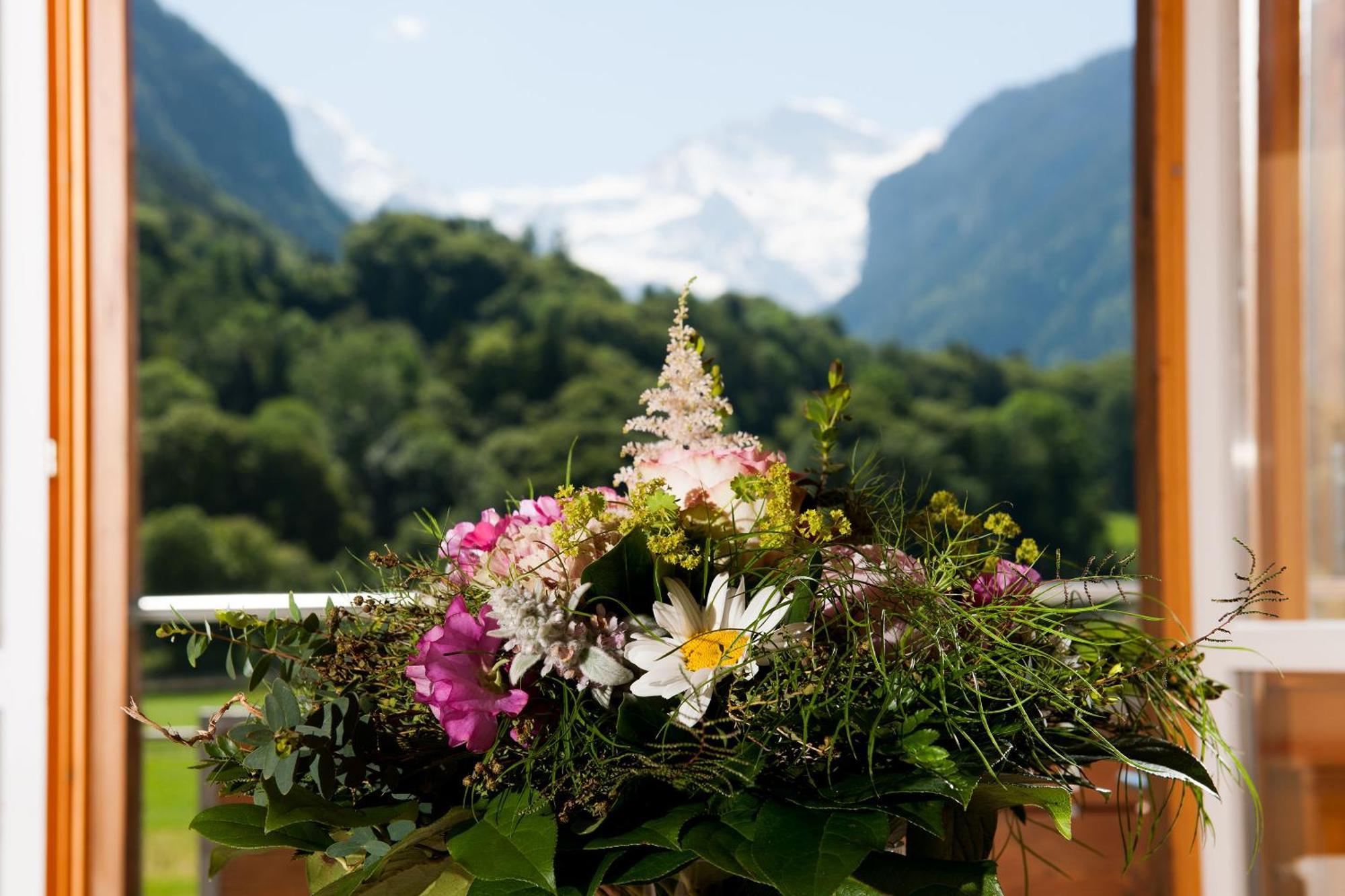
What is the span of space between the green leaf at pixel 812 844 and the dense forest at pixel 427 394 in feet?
31.3

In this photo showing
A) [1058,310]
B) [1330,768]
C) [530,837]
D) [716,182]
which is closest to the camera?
[530,837]

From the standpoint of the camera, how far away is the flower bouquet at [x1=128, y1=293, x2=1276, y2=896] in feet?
1.50

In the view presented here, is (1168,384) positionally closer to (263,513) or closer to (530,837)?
(530,837)

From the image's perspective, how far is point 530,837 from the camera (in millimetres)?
451

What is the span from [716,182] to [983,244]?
2725 mm

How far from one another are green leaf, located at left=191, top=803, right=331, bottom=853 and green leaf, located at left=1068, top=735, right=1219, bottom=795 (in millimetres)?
337

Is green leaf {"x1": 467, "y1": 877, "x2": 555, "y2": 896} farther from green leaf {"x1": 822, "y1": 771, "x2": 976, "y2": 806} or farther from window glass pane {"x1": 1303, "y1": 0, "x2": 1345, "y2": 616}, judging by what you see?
window glass pane {"x1": 1303, "y1": 0, "x2": 1345, "y2": 616}

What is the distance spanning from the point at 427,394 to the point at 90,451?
367 inches


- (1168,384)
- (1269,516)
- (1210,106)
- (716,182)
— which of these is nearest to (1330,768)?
(1269,516)

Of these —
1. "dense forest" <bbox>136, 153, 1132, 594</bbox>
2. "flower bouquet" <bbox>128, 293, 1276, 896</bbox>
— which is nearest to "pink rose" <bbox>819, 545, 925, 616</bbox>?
"flower bouquet" <bbox>128, 293, 1276, 896</bbox>

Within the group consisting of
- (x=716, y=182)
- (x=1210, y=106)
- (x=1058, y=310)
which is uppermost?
(x=716, y=182)

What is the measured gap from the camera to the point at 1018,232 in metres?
10.9

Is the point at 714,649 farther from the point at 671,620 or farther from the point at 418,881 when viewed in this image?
the point at 418,881

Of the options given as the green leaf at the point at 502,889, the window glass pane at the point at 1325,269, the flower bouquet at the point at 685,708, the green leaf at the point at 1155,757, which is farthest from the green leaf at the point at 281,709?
the window glass pane at the point at 1325,269
